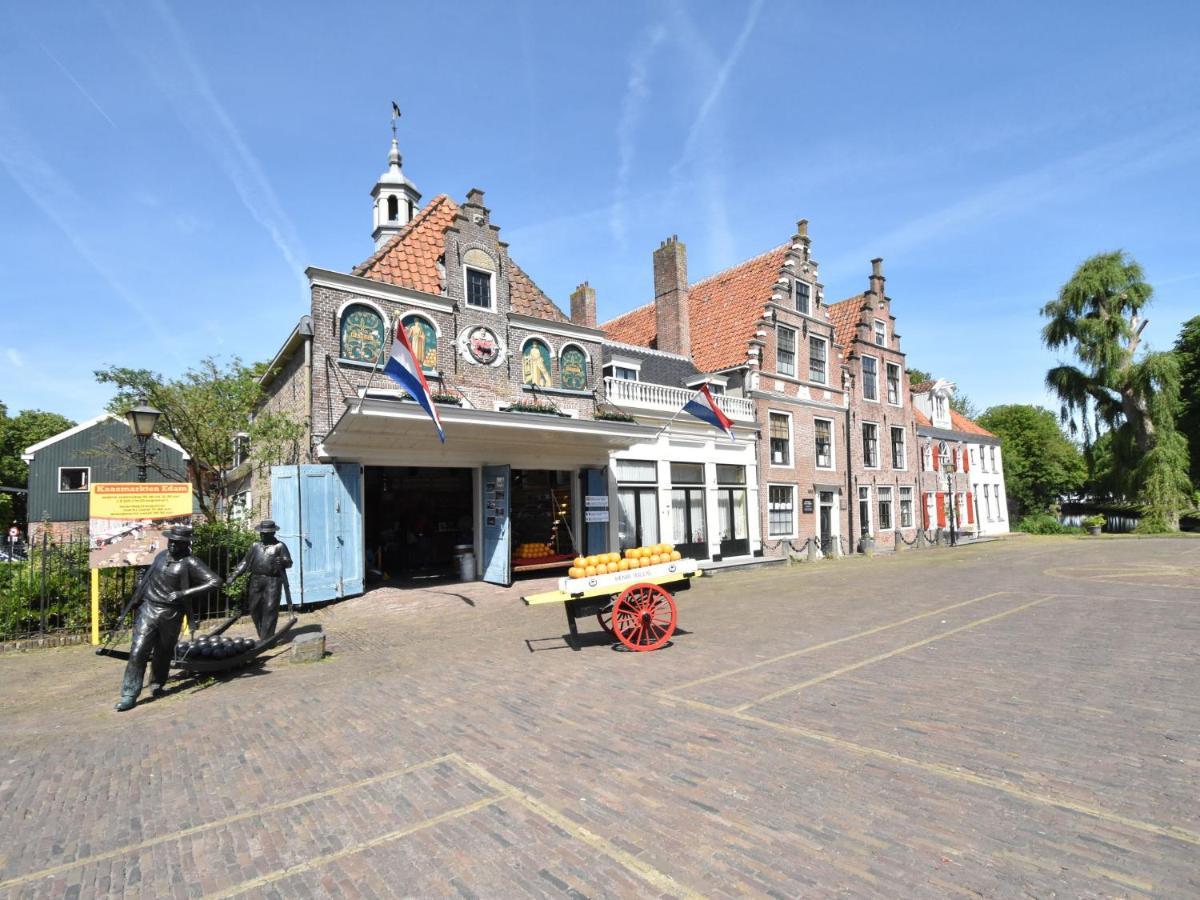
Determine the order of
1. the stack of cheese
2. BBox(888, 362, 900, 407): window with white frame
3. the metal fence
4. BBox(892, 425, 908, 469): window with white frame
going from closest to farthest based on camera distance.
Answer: the stack of cheese → the metal fence → BBox(892, 425, 908, 469): window with white frame → BBox(888, 362, 900, 407): window with white frame

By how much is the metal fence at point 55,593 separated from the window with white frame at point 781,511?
19.0 m

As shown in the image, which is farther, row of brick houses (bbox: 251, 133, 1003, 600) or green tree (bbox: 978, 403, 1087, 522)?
green tree (bbox: 978, 403, 1087, 522)

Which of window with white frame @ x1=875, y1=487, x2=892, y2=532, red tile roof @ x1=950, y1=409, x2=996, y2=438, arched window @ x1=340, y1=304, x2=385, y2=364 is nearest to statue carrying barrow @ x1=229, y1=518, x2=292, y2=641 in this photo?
arched window @ x1=340, y1=304, x2=385, y2=364

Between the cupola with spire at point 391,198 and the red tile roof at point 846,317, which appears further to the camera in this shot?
the red tile roof at point 846,317

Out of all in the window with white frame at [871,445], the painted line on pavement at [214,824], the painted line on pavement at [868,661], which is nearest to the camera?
the painted line on pavement at [214,824]

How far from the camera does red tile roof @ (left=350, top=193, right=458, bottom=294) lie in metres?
15.8

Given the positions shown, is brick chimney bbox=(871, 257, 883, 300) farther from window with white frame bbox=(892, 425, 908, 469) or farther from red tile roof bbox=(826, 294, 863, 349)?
window with white frame bbox=(892, 425, 908, 469)

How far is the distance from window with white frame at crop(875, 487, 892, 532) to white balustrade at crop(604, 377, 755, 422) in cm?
Result: 1127

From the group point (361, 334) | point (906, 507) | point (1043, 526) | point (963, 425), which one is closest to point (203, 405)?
point (361, 334)

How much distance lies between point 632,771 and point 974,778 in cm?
262

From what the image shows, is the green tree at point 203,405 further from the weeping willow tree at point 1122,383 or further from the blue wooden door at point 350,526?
the weeping willow tree at point 1122,383

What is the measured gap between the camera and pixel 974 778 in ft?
15.7

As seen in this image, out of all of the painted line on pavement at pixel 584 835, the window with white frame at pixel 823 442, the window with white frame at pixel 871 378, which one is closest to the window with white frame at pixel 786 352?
the window with white frame at pixel 823 442

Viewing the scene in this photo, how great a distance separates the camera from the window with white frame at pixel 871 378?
2992 cm
